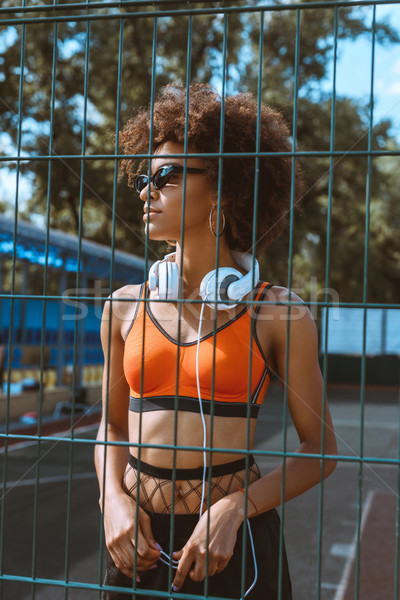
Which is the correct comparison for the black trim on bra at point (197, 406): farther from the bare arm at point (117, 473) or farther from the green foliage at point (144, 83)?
the green foliage at point (144, 83)

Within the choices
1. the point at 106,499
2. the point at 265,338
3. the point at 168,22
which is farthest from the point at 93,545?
the point at 168,22

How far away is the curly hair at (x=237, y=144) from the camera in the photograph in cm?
185

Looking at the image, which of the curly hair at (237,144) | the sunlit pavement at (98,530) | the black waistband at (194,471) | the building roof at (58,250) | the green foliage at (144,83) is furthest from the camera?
the green foliage at (144,83)

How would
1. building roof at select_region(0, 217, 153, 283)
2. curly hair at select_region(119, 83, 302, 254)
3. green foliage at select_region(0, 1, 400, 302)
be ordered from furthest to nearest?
green foliage at select_region(0, 1, 400, 302), building roof at select_region(0, 217, 153, 283), curly hair at select_region(119, 83, 302, 254)

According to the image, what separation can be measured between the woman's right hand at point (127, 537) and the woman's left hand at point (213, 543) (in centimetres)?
11

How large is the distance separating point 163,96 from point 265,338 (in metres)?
0.92

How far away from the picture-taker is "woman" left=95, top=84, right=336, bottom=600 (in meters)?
1.65

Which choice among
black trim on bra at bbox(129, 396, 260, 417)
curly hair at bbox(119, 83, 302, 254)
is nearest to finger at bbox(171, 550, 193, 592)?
black trim on bra at bbox(129, 396, 260, 417)

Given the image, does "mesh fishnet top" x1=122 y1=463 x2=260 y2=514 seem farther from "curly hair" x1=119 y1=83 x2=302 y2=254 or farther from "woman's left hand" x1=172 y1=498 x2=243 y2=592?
"curly hair" x1=119 y1=83 x2=302 y2=254

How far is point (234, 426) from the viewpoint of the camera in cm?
171

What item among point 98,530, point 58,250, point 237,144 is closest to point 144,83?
point 58,250

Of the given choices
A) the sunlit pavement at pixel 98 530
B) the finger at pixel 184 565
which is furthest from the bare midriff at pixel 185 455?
the sunlit pavement at pixel 98 530

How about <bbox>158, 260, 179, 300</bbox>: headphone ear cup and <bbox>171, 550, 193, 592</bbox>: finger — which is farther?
<bbox>158, 260, 179, 300</bbox>: headphone ear cup

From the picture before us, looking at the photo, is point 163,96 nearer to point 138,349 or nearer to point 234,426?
point 138,349
